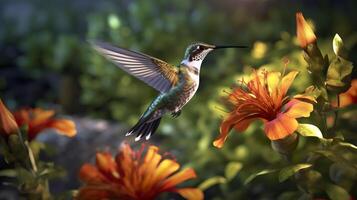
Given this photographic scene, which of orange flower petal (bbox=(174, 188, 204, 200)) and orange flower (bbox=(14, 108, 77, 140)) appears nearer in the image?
orange flower petal (bbox=(174, 188, 204, 200))

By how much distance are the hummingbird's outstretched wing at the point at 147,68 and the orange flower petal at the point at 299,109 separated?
0.16 meters

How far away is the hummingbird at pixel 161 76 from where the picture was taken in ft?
2.27

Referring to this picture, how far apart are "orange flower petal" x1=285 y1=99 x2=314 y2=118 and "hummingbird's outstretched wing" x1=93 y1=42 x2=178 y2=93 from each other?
16 cm

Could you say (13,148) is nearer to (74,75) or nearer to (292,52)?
(292,52)

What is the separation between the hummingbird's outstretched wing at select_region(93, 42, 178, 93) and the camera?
70cm

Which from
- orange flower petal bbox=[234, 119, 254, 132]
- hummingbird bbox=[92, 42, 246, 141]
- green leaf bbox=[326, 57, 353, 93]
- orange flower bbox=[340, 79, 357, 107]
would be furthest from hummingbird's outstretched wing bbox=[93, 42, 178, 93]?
orange flower bbox=[340, 79, 357, 107]

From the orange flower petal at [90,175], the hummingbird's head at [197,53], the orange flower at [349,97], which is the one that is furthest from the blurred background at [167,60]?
the hummingbird's head at [197,53]

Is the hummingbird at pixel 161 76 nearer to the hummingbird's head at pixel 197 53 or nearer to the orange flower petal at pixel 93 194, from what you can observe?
the hummingbird's head at pixel 197 53

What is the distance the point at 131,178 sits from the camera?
2.83 ft

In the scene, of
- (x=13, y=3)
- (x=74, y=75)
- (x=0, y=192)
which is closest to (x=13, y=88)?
(x=74, y=75)

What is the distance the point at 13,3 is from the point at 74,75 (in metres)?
2.08

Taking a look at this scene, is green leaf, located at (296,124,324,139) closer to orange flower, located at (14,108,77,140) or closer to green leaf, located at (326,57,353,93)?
green leaf, located at (326,57,353,93)

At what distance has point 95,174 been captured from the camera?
894 millimetres

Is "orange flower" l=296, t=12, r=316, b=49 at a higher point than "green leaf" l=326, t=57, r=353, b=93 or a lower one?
Result: higher
